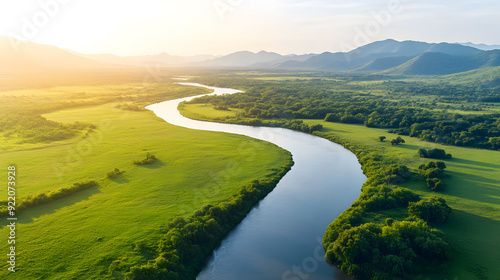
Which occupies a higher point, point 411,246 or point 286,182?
point 411,246

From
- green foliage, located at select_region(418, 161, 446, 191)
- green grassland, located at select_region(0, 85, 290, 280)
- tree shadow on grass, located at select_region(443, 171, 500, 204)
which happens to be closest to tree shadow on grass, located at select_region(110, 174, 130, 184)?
green grassland, located at select_region(0, 85, 290, 280)

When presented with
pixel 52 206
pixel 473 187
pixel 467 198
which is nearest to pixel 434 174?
pixel 473 187

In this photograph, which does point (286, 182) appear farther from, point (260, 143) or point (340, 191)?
point (260, 143)

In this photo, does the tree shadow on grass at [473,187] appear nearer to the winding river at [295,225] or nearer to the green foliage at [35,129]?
the winding river at [295,225]

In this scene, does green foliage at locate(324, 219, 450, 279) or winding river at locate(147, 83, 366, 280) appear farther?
winding river at locate(147, 83, 366, 280)

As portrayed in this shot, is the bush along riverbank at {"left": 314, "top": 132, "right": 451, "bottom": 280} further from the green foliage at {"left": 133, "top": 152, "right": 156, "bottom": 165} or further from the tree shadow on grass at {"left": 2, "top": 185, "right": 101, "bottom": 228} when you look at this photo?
the green foliage at {"left": 133, "top": 152, "right": 156, "bottom": 165}

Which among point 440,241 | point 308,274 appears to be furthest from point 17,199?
point 440,241

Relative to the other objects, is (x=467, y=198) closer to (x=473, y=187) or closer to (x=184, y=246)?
(x=473, y=187)

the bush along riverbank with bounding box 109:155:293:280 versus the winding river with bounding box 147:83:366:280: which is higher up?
the bush along riverbank with bounding box 109:155:293:280
